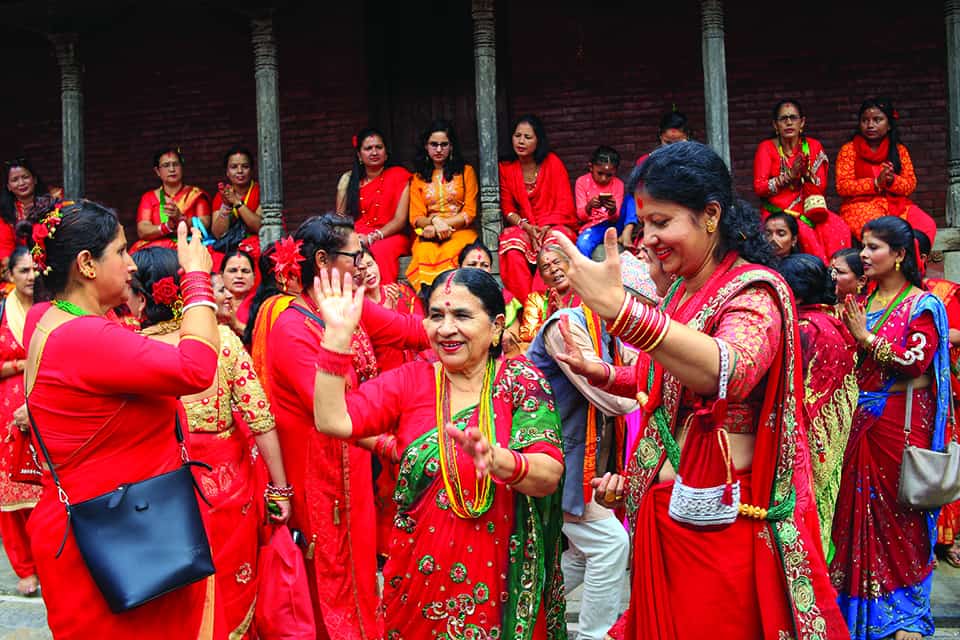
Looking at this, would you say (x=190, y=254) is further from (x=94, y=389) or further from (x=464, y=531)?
(x=464, y=531)

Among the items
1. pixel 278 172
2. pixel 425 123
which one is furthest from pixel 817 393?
pixel 425 123

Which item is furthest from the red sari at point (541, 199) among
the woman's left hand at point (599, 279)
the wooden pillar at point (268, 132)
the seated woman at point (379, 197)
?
the woman's left hand at point (599, 279)

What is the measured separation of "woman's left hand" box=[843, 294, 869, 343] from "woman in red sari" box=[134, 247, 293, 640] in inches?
116

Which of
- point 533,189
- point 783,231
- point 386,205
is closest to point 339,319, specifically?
point 783,231

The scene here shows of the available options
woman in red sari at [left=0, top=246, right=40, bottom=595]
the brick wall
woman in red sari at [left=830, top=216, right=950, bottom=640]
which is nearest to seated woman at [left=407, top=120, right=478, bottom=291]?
the brick wall

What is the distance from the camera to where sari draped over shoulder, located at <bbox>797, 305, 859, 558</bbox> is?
4.84 meters

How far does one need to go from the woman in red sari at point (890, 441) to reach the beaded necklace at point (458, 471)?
Answer: 2.66m

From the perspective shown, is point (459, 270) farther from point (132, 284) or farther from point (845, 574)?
point (845, 574)

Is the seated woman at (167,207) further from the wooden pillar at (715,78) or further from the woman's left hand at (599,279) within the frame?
the woman's left hand at (599,279)

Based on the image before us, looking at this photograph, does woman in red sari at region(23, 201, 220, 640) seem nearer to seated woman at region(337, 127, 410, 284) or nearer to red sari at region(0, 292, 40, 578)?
red sari at region(0, 292, 40, 578)

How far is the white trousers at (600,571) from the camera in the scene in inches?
171

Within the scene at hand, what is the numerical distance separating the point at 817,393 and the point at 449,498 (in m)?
2.64

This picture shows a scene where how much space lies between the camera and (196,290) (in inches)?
119

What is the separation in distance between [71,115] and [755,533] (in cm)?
914
